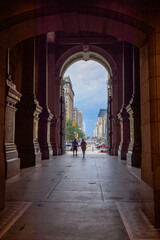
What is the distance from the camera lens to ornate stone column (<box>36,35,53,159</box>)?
18.3m

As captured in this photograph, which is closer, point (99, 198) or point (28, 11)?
point (28, 11)

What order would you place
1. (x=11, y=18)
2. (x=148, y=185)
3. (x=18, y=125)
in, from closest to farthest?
(x=148, y=185)
(x=11, y=18)
(x=18, y=125)

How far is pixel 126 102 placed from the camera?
18.0 m

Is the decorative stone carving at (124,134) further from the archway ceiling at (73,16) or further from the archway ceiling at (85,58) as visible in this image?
the archway ceiling at (73,16)

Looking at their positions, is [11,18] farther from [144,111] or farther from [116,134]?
[116,134]

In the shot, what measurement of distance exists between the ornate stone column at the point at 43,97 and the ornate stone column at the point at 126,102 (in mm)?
6245

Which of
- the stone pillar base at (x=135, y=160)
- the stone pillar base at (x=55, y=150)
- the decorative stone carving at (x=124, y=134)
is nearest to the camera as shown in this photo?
the stone pillar base at (x=135, y=160)

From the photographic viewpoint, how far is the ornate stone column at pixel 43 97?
18.3 m

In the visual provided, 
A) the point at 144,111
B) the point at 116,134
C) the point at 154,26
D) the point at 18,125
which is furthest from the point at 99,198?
the point at 116,134

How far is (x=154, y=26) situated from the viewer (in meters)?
4.77

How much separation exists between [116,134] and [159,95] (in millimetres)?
19176

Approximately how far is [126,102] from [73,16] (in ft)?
44.1

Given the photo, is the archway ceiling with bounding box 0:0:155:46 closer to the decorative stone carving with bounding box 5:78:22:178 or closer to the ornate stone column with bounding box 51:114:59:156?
the decorative stone carving with bounding box 5:78:22:178

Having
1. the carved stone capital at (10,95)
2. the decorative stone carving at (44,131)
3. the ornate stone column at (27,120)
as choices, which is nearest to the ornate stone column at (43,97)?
the decorative stone carving at (44,131)
